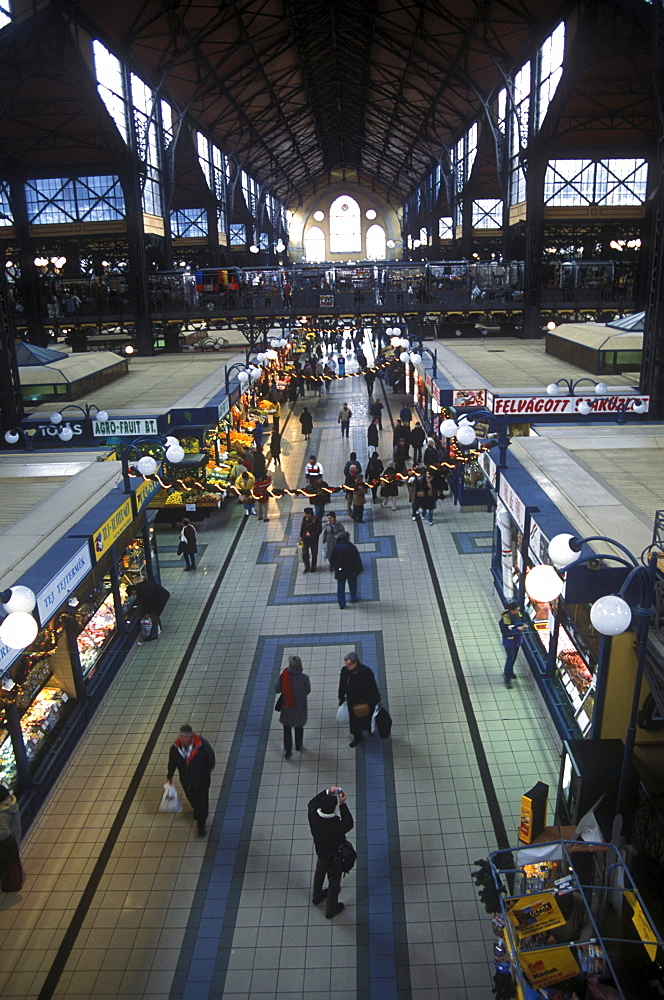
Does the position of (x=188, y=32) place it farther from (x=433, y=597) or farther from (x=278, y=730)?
(x=278, y=730)

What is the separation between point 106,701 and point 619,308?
80.7ft

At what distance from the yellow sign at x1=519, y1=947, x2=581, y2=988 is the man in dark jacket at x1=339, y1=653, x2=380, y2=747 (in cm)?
395

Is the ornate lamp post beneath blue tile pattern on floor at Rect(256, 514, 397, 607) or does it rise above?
above

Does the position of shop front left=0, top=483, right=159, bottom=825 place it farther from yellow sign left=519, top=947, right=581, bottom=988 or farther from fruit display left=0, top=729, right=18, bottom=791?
yellow sign left=519, top=947, right=581, bottom=988

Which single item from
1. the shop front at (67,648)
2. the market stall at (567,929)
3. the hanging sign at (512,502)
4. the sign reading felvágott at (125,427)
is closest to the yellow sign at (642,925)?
the market stall at (567,929)

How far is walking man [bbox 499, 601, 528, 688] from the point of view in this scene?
984cm

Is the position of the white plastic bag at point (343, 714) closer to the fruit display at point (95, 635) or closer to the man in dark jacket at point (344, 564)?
the man in dark jacket at point (344, 564)

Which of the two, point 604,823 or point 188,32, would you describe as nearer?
point 604,823

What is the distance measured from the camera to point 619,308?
27.8m

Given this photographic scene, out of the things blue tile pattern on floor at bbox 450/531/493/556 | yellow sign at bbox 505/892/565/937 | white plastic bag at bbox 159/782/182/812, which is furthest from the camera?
blue tile pattern on floor at bbox 450/531/493/556

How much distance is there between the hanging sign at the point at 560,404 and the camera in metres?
13.4

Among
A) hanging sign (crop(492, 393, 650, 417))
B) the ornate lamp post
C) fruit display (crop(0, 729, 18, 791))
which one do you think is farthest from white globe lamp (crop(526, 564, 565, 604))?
hanging sign (crop(492, 393, 650, 417))

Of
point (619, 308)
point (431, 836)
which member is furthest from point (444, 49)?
point (431, 836)

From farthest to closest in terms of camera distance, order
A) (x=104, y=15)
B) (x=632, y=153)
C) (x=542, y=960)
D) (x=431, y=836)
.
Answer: (x=632, y=153), (x=104, y=15), (x=431, y=836), (x=542, y=960)
